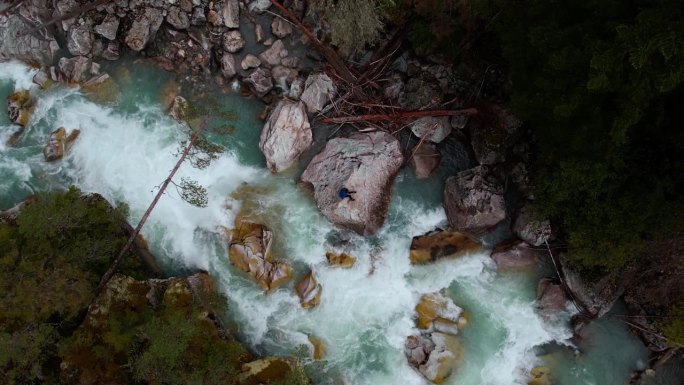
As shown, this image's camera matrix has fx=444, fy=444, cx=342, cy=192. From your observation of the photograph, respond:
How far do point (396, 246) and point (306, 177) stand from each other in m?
3.41

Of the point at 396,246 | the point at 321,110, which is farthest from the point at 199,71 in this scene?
the point at 396,246

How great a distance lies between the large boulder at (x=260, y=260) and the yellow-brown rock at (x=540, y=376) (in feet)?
23.9

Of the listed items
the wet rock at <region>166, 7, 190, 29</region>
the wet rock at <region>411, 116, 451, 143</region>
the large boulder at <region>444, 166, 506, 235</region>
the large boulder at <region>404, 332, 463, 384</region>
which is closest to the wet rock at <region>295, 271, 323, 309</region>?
the large boulder at <region>404, 332, 463, 384</region>

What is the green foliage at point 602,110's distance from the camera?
Answer: 7.34 meters

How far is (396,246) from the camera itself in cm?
1320

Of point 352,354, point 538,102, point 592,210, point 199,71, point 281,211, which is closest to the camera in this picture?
point 538,102

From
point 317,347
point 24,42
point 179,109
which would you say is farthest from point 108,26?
point 317,347

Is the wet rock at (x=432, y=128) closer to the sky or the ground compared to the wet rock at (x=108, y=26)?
closer to the ground

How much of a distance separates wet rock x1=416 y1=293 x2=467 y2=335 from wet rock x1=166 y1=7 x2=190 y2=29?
11234 millimetres

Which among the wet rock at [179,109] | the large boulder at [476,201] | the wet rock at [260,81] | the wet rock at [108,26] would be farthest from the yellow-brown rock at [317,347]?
the wet rock at [108,26]

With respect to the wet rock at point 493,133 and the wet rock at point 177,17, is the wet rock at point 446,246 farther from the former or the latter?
the wet rock at point 177,17

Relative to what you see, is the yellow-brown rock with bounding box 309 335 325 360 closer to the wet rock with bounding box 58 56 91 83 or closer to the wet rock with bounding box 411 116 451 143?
the wet rock with bounding box 411 116 451 143

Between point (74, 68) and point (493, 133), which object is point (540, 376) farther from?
point (74, 68)

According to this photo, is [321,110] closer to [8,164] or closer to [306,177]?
[306,177]
